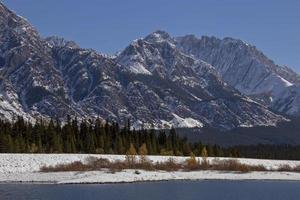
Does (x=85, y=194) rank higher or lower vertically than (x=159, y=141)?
lower

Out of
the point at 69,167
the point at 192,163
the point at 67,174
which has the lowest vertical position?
the point at 67,174

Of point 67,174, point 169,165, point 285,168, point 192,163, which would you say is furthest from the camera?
point 285,168

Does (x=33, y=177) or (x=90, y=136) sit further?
(x=90, y=136)

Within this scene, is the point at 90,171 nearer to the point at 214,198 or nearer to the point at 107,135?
the point at 214,198

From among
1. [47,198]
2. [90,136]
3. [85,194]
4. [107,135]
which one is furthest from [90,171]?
[107,135]

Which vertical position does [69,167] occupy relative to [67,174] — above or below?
above

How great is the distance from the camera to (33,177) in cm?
9950

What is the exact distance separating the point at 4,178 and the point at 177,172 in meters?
40.3

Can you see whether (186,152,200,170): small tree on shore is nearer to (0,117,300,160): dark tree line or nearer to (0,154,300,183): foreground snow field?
(0,154,300,183): foreground snow field

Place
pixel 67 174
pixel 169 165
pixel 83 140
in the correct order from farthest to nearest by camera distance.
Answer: pixel 83 140, pixel 169 165, pixel 67 174

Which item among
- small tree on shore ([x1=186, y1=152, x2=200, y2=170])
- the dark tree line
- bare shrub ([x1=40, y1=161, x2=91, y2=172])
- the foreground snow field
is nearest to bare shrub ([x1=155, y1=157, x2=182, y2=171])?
the foreground snow field

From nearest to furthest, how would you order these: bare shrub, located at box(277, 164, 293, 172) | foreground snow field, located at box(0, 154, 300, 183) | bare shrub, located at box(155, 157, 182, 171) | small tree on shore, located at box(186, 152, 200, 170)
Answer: foreground snow field, located at box(0, 154, 300, 183)
bare shrub, located at box(155, 157, 182, 171)
small tree on shore, located at box(186, 152, 200, 170)
bare shrub, located at box(277, 164, 293, 172)

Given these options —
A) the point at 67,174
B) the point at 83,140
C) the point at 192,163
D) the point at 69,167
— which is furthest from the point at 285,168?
the point at 67,174

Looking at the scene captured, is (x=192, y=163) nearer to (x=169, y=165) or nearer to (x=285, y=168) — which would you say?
(x=169, y=165)
